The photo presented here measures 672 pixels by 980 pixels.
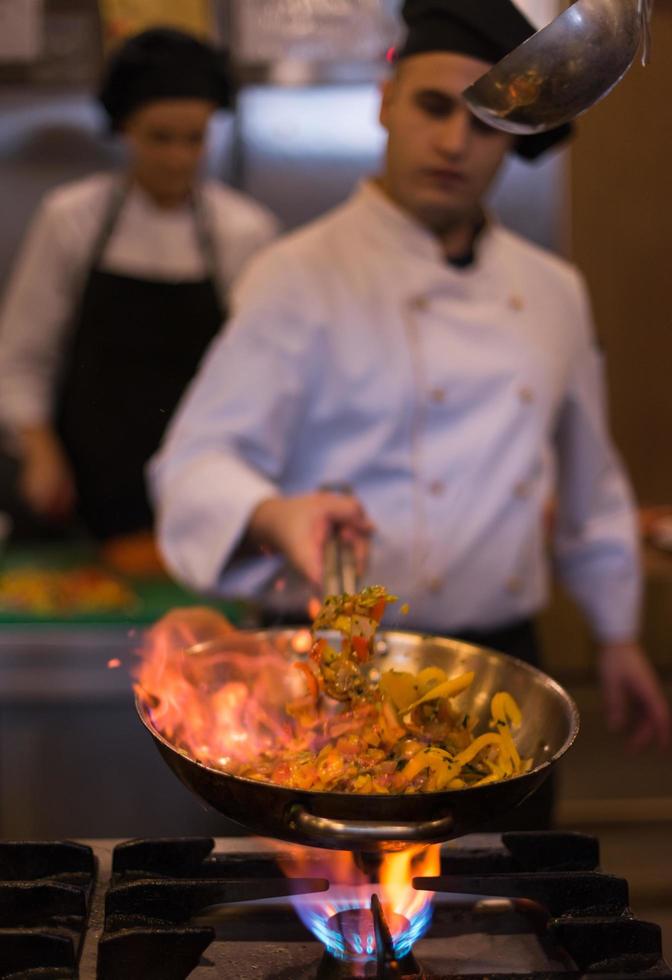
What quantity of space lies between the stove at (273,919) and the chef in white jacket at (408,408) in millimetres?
512

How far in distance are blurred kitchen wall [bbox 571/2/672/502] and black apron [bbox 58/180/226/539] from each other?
94 cm

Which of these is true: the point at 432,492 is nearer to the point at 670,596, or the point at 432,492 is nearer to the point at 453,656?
the point at 453,656

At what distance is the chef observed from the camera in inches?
103

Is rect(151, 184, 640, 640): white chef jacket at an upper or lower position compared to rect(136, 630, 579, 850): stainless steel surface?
upper

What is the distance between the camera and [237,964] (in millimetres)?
938

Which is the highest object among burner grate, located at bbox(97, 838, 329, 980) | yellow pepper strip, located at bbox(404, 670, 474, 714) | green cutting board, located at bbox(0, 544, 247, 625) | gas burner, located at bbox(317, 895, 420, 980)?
green cutting board, located at bbox(0, 544, 247, 625)

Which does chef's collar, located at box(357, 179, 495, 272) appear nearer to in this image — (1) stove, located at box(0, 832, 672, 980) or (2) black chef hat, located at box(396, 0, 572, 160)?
(2) black chef hat, located at box(396, 0, 572, 160)

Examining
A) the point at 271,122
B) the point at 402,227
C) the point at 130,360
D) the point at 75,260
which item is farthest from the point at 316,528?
the point at 271,122

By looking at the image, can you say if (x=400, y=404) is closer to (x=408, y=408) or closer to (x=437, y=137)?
(x=408, y=408)

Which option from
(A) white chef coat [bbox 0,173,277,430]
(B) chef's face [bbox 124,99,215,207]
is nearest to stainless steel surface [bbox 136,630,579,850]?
(B) chef's face [bbox 124,99,215,207]

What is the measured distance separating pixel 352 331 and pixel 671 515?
1546 millimetres

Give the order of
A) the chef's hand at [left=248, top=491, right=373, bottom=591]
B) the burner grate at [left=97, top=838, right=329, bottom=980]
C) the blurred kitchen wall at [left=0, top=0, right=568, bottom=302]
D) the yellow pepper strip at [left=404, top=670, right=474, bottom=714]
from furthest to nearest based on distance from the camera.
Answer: the blurred kitchen wall at [left=0, top=0, right=568, bottom=302] < the chef's hand at [left=248, top=491, right=373, bottom=591] < the yellow pepper strip at [left=404, top=670, right=474, bottom=714] < the burner grate at [left=97, top=838, right=329, bottom=980]

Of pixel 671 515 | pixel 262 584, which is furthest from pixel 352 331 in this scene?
pixel 671 515

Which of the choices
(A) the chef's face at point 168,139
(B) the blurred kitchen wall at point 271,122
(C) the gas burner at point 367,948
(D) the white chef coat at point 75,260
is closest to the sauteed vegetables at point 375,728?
(C) the gas burner at point 367,948
